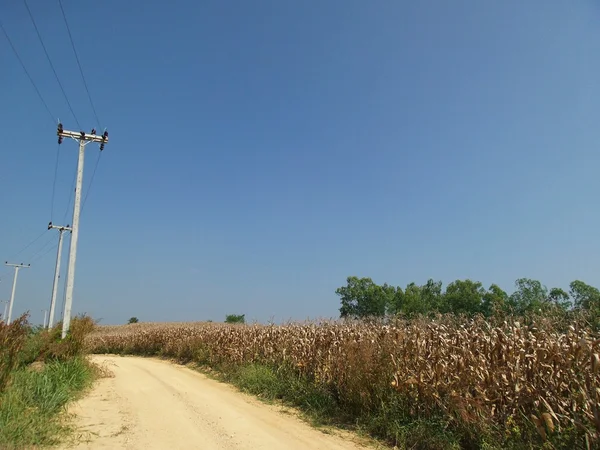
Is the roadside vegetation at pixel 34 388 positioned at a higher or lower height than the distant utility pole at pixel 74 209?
lower

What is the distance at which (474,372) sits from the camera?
6.39 metres

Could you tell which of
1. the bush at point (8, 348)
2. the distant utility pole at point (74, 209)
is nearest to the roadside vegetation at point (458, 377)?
the bush at point (8, 348)

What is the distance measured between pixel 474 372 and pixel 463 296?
201ft

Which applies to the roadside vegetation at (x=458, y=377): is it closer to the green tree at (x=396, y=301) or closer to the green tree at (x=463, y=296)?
the green tree at (x=463, y=296)

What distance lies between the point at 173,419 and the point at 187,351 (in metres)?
16.3

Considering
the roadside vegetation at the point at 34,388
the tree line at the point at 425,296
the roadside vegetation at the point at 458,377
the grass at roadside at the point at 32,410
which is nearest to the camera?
the roadside vegetation at the point at 458,377

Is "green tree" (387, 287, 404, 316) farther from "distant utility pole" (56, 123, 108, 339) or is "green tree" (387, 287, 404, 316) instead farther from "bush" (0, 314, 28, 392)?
"bush" (0, 314, 28, 392)

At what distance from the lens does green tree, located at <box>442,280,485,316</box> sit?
6031 centimetres

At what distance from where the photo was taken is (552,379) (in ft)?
17.7

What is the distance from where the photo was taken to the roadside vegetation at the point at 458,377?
17.0 feet

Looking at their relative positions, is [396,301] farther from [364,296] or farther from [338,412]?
[338,412]

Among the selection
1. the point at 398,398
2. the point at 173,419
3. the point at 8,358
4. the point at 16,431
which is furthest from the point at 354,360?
the point at 8,358

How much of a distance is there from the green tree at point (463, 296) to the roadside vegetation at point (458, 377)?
2150 inches

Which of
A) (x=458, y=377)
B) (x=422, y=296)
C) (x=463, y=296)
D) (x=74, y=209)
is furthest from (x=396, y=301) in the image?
(x=458, y=377)
